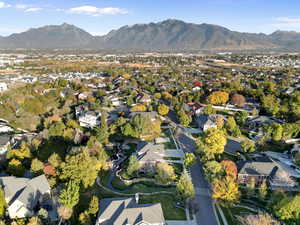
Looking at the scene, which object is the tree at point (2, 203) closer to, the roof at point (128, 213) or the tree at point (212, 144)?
the roof at point (128, 213)

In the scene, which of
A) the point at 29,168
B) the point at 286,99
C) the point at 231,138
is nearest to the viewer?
the point at 29,168

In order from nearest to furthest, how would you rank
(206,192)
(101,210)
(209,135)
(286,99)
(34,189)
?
(101,210) → (34,189) → (206,192) → (209,135) → (286,99)

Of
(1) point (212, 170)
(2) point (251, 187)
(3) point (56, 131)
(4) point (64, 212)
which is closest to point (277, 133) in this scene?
(2) point (251, 187)

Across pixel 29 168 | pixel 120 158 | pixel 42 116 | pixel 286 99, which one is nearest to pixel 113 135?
pixel 120 158

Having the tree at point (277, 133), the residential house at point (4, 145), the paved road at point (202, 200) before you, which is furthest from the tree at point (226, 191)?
the residential house at point (4, 145)

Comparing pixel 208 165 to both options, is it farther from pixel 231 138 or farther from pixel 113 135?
pixel 113 135

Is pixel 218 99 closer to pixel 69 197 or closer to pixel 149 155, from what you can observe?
pixel 149 155
